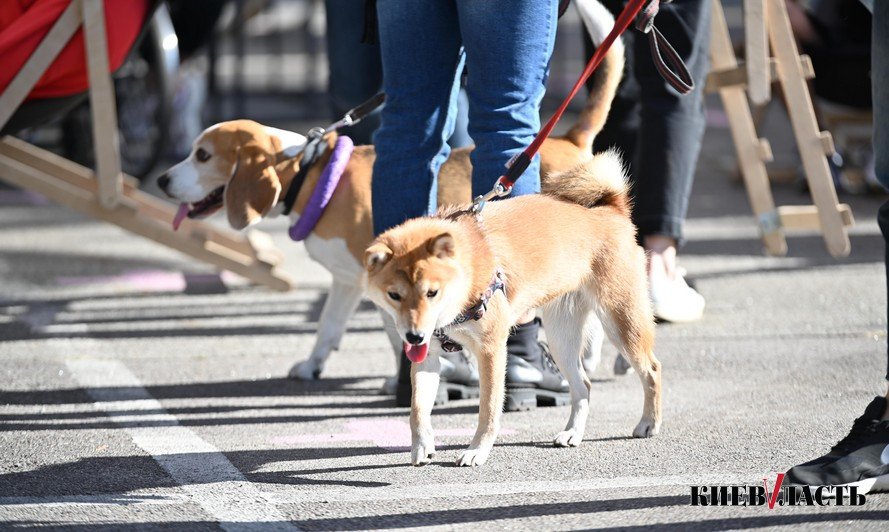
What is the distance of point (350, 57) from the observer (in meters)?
4.41

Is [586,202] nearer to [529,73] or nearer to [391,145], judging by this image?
[529,73]

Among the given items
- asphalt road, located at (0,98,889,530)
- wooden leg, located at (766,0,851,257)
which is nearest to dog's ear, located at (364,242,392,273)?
asphalt road, located at (0,98,889,530)

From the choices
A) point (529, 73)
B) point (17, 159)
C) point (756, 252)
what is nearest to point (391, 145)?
point (529, 73)

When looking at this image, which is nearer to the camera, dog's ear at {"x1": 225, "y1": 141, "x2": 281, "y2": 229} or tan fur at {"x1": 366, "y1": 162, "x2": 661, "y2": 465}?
tan fur at {"x1": 366, "y1": 162, "x2": 661, "y2": 465}

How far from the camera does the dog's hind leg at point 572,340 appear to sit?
10.4 ft

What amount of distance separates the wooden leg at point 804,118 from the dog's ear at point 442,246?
2.62 metres

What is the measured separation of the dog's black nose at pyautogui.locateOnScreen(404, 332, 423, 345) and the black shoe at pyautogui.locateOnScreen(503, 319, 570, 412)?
84 cm

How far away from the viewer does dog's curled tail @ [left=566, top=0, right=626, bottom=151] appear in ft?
12.4

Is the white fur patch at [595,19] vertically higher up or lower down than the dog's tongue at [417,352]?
higher up

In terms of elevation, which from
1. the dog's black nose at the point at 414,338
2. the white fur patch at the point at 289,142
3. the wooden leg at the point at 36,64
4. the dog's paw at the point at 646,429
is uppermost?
the dog's black nose at the point at 414,338

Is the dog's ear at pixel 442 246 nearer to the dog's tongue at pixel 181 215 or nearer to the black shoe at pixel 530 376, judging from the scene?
the black shoe at pixel 530 376

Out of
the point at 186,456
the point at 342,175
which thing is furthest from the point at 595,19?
the point at 186,456

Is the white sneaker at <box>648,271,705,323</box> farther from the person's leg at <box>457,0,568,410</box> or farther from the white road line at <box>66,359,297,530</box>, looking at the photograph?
the white road line at <box>66,359,297,530</box>

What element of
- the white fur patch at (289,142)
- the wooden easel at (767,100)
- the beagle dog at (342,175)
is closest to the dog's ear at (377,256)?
the beagle dog at (342,175)
